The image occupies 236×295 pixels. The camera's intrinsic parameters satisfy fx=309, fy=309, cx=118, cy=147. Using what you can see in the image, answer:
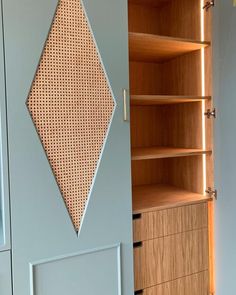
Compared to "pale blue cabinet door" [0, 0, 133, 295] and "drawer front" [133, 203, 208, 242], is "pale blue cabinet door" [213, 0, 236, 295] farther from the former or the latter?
"pale blue cabinet door" [0, 0, 133, 295]

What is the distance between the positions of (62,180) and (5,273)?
18.3 inches

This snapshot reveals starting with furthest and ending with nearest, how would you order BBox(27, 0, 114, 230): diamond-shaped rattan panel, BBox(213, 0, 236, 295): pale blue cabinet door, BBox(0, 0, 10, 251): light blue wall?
BBox(213, 0, 236, 295): pale blue cabinet door, BBox(27, 0, 114, 230): diamond-shaped rattan panel, BBox(0, 0, 10, 251): light blue wall

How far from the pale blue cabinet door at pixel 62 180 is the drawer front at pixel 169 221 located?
0.12 m

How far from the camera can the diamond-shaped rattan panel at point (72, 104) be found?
4.57 feet

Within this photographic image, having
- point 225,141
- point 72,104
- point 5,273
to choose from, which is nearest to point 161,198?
point 225,141

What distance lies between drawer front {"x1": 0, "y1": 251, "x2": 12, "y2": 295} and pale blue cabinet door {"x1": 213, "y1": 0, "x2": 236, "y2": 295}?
3.96 ft

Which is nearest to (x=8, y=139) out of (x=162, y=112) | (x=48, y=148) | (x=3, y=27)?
(x=48, y=148)

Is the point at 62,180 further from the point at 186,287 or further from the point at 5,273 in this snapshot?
the point at 186,287

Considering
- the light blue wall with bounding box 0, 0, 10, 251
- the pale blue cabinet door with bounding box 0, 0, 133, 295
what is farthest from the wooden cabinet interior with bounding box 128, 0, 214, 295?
the light blue wall with bounding box 0, 0, 10, 251

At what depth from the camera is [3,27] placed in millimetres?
1283

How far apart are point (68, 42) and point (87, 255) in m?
1.02

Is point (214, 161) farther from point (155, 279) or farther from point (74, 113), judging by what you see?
point (74, 113)

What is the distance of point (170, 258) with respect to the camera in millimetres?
Result: 1831

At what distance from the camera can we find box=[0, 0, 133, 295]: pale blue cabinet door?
4.35ft
